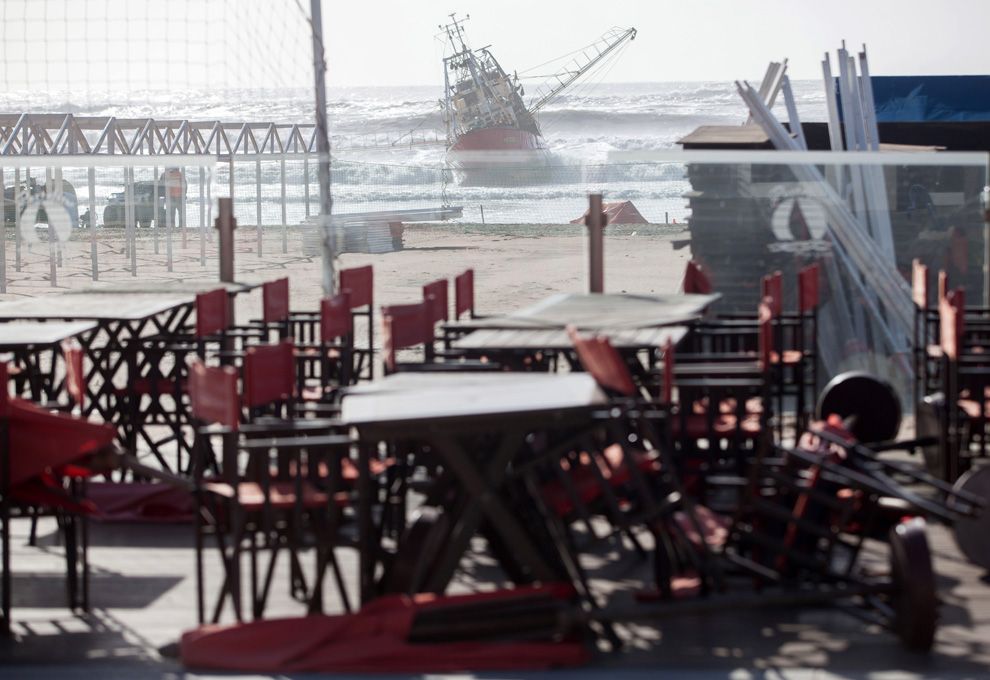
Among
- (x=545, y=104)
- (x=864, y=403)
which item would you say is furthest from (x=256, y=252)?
(x=545, y=104)

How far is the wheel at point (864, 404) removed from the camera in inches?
306

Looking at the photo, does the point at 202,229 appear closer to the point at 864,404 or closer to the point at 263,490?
the point at 864,404

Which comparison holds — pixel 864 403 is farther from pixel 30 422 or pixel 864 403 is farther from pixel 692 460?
pixel 30 422

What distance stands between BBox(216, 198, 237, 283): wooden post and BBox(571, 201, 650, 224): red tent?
2.57 meters

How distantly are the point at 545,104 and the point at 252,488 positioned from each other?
5811cm

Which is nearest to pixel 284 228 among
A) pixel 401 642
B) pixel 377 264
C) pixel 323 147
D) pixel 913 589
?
pixel 377 264

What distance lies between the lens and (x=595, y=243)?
10047mm

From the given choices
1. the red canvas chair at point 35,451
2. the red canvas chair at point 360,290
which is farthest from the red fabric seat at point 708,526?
the red canvas chair at point 360,290

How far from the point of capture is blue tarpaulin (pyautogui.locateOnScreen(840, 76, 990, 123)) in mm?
23672

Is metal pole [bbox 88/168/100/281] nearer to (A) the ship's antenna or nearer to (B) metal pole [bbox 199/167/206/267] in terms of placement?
(B) metal pole [bbox 199/167/206/267]

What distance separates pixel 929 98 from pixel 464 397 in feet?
66.9

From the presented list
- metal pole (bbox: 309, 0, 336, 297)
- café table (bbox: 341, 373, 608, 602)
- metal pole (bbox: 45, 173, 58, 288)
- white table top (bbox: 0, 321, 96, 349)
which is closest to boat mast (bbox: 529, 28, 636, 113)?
metal pole (bbox: 45, 173, 58, 288)

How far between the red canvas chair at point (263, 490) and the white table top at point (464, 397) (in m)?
0.16

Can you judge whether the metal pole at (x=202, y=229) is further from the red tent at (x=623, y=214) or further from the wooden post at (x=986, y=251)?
the wooden post at (x=986, y=251)
